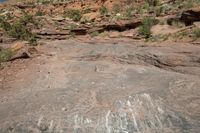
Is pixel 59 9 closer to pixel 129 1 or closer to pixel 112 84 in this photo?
pixel 129 1

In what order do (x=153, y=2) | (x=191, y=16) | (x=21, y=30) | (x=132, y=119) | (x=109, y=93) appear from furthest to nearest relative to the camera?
1. (x=153, y=2)
2. (x=21, y=30)
3. (x=191, y=16)
4. (x=109, y=93)
5. (x=132, y=119)

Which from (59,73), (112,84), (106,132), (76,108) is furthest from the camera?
(59,73)

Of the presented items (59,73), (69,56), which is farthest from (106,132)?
(69,56)

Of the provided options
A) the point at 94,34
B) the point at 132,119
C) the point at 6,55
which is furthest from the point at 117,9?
the point at 132,119

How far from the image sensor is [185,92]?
401 inches

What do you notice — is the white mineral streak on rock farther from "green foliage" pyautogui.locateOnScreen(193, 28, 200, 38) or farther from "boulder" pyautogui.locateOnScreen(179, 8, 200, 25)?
"boulder" pyautogui.locateOnScreen(179, 8, 200, 25)

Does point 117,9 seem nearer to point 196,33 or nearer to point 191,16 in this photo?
point 191,16

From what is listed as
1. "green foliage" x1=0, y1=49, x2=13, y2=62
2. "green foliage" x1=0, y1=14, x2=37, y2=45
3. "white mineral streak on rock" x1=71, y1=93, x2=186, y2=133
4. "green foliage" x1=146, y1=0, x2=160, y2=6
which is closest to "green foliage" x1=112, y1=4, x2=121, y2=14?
"green foliage" x1=146, y1=0, x2=160, y2=6

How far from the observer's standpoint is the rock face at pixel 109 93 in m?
9.19

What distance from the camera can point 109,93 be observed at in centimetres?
1039

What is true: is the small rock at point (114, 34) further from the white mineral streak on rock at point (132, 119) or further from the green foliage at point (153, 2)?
the white mineral streak on rock at point (132, 119)

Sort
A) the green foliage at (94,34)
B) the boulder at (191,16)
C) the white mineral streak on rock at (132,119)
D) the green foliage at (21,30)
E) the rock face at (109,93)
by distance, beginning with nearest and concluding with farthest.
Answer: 1. the white mineral streak on rock at (132,119)
2. the rock face at (109,93)
3. the boulder at (191,16)
4. the green foliage at (21,30)
5. the green foliage at (94,34)

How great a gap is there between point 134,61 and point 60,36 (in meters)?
8.64

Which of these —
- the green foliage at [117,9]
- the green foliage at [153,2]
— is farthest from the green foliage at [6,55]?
the green foliage at [153,2]
